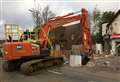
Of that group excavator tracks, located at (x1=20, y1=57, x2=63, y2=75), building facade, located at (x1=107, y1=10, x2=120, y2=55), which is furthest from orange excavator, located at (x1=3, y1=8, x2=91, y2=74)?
building facade, located at (x1=107, y1=10, x2=120, y2=55)

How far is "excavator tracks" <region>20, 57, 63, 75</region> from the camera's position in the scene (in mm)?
21281

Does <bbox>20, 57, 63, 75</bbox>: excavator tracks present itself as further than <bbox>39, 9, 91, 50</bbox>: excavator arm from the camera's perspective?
No

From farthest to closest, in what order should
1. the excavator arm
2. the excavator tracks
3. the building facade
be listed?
the building facade < the excavator arm < the excavator tracks

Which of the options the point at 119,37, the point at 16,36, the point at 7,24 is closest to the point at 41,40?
the point at 16,36

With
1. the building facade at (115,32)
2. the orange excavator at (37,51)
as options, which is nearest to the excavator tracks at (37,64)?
the orange excavator at (37,51)

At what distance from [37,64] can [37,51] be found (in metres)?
1.66

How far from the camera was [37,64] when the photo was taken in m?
22.6

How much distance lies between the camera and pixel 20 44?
23422mm

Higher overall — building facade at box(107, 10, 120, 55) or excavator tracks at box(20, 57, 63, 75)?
building facade at box(107, 10, 120, 55)

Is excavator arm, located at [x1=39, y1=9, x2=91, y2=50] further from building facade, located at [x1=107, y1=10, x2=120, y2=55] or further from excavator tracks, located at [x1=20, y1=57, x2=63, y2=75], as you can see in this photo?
building facade, located at [x1=107, y1=10, x2=120, y2=55]

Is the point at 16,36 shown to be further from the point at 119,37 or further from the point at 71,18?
the point at 119,37

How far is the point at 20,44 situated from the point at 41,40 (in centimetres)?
282

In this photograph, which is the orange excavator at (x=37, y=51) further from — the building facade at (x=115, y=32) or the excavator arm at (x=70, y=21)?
the building facade at (x=115, y=32)

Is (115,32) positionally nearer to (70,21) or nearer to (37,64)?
(70,21)
